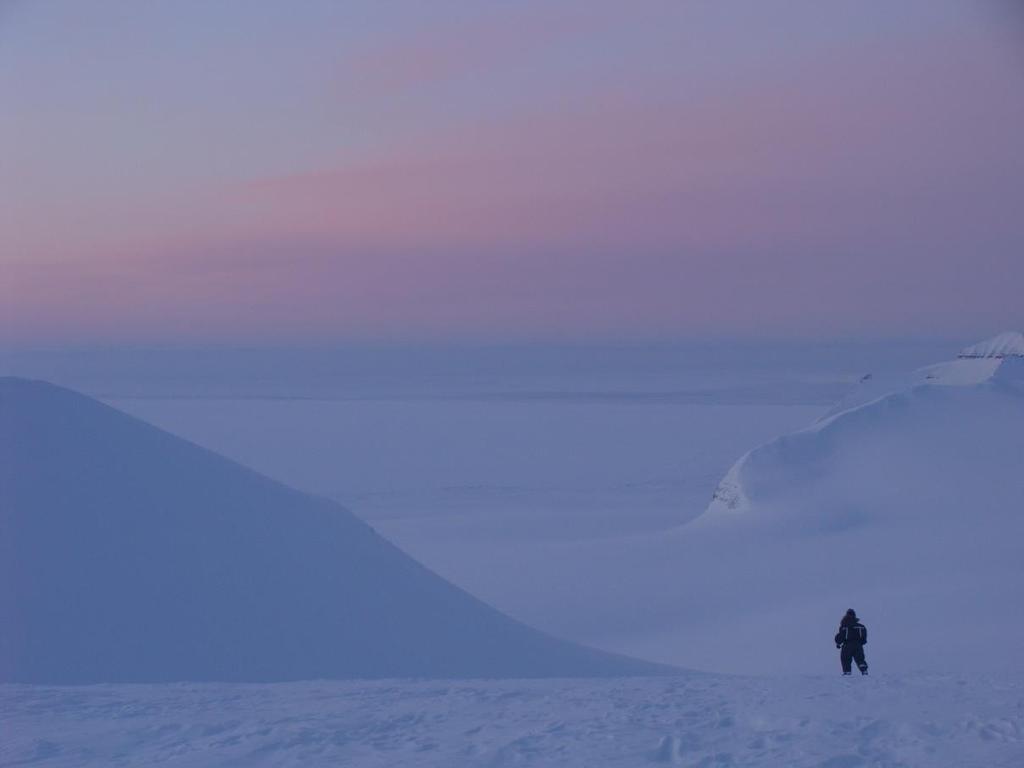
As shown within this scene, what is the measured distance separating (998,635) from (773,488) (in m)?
11.3

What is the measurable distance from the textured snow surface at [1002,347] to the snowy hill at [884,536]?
7 centimetres

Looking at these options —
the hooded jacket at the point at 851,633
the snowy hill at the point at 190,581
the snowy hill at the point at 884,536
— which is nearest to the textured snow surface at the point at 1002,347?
the snowy hill at the point at 884,536

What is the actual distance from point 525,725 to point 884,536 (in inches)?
683

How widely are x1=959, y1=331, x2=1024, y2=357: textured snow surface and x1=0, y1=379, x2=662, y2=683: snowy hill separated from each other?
22.7 metres

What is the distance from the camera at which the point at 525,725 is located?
24.7ft

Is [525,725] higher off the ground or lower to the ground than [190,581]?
lower

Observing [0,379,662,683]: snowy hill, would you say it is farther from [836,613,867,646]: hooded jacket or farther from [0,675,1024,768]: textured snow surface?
[836,613,867,646]: hooded jacket

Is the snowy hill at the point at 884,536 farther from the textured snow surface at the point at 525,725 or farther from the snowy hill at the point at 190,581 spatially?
the textured snow surface at the point at 525,725

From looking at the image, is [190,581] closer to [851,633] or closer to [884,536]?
[851,633]

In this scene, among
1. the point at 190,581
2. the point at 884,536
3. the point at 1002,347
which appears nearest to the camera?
the point at 190,581

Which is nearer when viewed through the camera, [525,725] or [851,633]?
[525,725]

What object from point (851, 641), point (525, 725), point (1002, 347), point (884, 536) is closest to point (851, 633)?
point (851, 641)

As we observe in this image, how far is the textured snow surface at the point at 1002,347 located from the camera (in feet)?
104

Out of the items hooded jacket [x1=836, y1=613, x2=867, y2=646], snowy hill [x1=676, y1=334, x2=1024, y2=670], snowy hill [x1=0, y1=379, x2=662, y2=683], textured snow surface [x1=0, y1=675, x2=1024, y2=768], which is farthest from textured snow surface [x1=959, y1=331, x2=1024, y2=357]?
textured snow surface [x1=0, y1=675, x2=1024, y2=768]
